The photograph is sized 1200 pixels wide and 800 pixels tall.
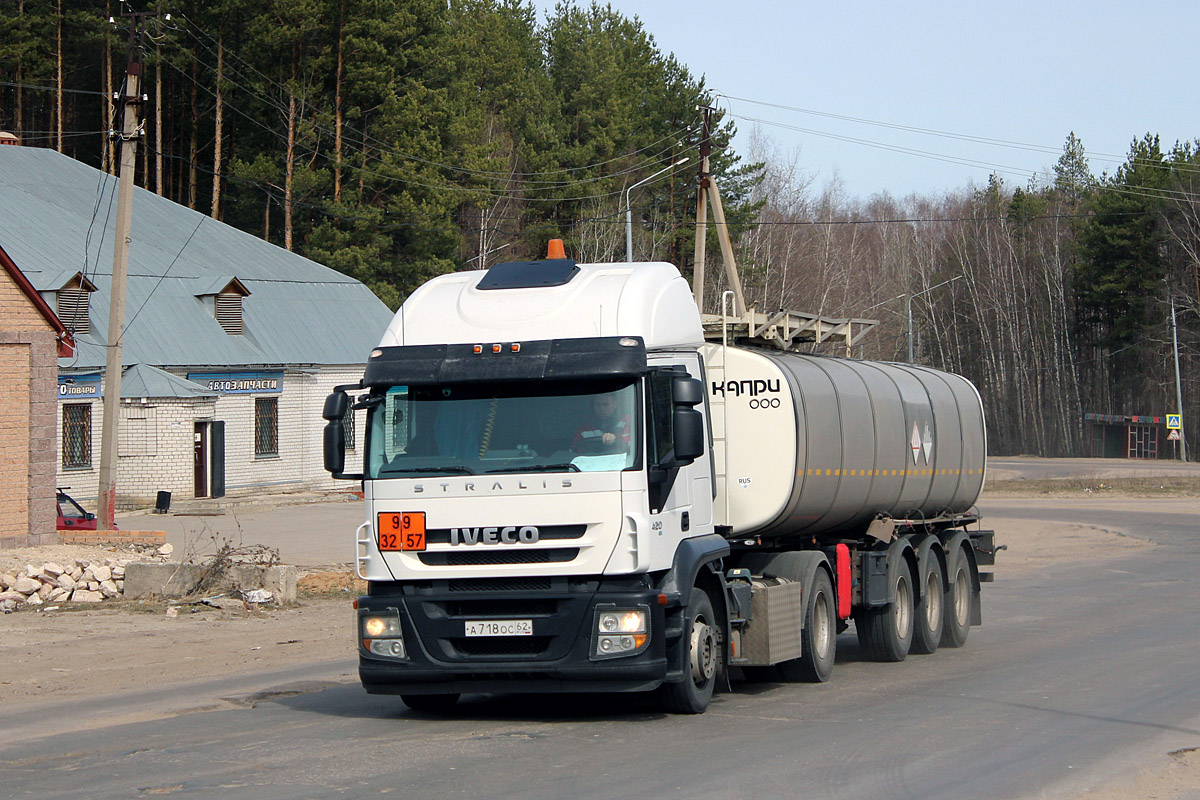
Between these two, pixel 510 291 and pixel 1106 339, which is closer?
pixel 510 291

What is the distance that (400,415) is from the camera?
1014 centimetres

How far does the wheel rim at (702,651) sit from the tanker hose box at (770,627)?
780 mm

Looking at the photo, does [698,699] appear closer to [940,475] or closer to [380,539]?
[380,539]

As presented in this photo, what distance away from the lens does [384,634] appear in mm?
10180

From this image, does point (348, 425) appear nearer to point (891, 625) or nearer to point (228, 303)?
point (891, 625)

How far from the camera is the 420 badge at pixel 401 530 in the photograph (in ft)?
32.6

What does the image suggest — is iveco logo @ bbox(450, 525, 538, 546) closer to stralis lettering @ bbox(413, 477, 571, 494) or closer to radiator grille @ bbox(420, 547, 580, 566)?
radiator grille @ bbox(420, 547, 580, 566)

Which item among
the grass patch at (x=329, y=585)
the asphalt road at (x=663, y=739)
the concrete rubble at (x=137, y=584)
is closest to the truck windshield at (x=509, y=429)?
the asphalt road at (x=663, y=739)

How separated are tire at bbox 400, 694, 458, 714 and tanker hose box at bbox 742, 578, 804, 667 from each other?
2.50 meters

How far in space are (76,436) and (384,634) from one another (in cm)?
2954

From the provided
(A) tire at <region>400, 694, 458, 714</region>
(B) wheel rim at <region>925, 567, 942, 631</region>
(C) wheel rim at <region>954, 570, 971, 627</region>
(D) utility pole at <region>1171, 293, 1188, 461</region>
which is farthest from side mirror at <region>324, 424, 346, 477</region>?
(D) utility pole at <region>1171, 293, 1188, 461</region>

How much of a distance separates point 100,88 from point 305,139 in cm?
1331

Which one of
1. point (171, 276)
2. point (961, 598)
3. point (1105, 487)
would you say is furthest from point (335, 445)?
point (1105, 487)

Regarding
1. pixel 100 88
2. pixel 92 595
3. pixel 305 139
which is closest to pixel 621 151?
pixel 305 139
